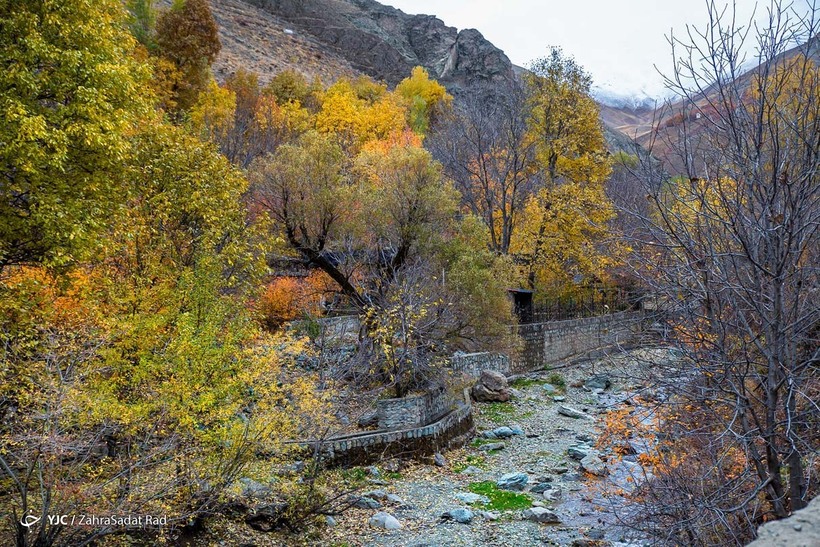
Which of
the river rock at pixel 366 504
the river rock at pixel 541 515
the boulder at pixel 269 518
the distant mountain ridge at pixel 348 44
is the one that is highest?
the distant mountain ridge at pixel 348 44

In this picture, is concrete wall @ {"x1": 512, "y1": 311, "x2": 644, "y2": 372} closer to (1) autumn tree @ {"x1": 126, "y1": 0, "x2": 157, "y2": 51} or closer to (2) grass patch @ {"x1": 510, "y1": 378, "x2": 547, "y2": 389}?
(2) grass patch @ {"x1": 510, "y1": 378, "x2": 547, "y2": 389}

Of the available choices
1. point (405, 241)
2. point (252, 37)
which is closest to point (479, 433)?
point (405, 241)

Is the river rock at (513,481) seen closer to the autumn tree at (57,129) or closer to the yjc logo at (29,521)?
the yjc logo at (29,521)

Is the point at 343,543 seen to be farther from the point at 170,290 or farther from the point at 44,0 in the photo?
the point at 44,0

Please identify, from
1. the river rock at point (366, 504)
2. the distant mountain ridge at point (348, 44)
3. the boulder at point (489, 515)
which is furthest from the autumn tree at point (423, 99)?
the boulder at point (489, 515)

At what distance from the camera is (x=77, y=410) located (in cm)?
770

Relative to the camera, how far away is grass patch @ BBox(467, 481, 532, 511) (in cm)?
1170

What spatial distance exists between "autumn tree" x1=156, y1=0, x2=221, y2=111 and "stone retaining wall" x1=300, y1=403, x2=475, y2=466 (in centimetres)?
2727

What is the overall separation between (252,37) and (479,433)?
2307 inches

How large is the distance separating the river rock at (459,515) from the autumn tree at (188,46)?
1202 inches

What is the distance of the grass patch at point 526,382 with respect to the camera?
23750mm

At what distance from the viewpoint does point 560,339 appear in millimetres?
28156

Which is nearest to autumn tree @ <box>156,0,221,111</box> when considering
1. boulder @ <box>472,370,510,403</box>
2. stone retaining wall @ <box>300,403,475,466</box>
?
boulder @ <box>472,370,510,403</box>

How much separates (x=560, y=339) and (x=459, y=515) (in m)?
18.4
